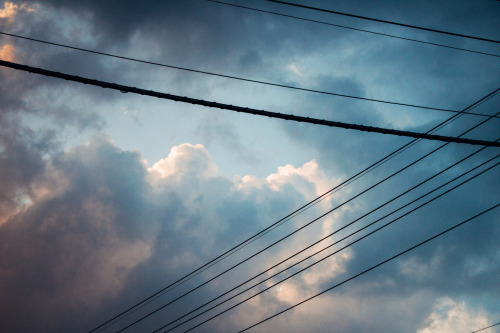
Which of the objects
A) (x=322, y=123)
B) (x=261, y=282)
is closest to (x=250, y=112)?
(x=322, y=123)

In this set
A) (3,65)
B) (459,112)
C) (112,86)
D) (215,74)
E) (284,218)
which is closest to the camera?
(3,65)

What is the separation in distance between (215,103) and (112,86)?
1.78 m

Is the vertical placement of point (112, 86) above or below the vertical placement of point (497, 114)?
above

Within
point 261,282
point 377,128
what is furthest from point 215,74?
point 261,282

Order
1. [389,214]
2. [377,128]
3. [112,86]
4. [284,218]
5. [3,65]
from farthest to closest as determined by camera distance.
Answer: [284,218]
[389,214]
[377,128]
[112,86]
[3,65]

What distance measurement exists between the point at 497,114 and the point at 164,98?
761cm

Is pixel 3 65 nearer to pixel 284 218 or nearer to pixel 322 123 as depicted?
pixel 322 123

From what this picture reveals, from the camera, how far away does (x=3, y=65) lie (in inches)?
204

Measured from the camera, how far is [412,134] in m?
5.99

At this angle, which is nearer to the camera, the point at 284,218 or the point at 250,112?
the point at 250,112

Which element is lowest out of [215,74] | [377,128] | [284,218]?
[377,128]

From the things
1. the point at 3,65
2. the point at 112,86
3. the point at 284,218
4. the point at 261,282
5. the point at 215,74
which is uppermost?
the point at 215,74

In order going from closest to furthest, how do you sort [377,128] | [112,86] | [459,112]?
[112,86] < [377,128] < [459,112]

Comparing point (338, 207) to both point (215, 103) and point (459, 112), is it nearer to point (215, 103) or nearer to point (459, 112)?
point (459, 112)
